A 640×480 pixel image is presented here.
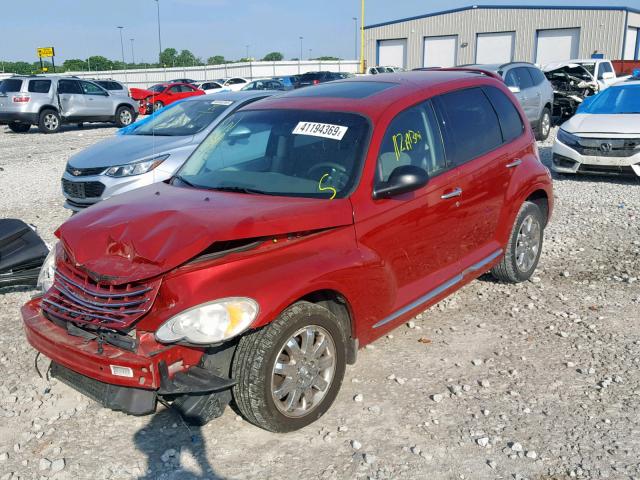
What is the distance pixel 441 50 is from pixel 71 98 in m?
32.3

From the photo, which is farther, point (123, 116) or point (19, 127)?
point (123, 116)

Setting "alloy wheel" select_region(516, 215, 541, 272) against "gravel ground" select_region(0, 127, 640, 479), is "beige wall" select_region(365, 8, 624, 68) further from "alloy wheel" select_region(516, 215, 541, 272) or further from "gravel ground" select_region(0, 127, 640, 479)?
"gravel ground" select_region(0, 127, 640, 479)

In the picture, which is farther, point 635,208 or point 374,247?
point 635,208

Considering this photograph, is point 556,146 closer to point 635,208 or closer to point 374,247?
point 635,208

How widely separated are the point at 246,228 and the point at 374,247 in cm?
88

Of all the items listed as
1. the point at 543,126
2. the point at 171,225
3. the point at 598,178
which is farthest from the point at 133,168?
the point at 543,126

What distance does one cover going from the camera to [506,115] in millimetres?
5320

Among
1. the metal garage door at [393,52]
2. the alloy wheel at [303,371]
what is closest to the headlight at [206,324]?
the alloy wheel at [303,371]

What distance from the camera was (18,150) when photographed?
1609 centimetres

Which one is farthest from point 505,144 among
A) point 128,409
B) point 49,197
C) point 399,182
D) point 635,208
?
point 49,197

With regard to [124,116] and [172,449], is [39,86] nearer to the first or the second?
[124,116]

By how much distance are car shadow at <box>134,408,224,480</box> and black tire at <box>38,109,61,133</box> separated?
61.3 feet

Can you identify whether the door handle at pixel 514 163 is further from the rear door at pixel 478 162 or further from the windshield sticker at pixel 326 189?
the windshield sticker at pixel 326 189

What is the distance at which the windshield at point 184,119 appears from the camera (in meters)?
8.48
